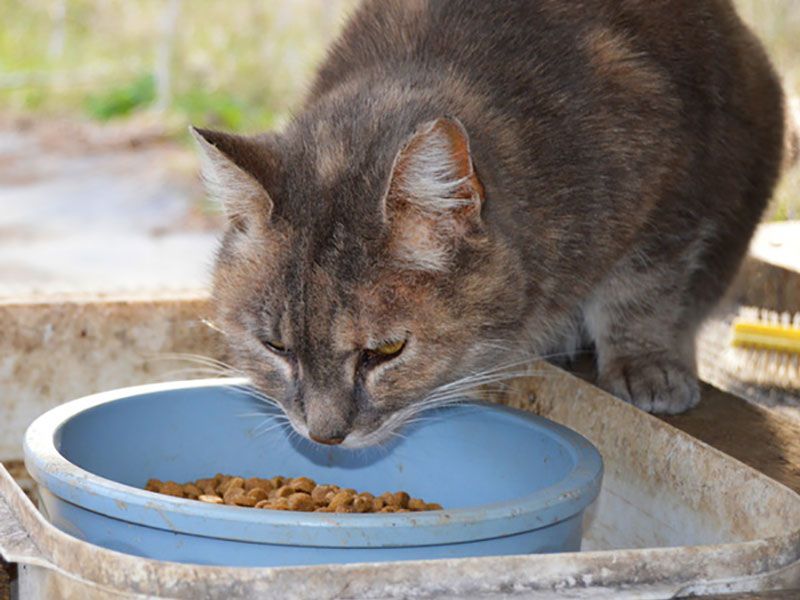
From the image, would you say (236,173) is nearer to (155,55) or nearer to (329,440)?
(329,440)

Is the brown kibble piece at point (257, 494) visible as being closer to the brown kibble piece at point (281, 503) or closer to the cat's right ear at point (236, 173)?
the brown kibble piece at point (281, 503)

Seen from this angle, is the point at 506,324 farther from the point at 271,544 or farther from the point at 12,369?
the point at 12,369

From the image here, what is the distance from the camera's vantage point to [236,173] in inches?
75.8

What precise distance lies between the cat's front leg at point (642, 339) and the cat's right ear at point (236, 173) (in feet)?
2.72

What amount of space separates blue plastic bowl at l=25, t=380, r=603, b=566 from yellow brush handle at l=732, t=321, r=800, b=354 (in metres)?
0.99

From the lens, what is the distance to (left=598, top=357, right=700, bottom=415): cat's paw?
2.48m

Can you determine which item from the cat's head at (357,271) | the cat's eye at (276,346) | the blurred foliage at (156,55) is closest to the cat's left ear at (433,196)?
the cat's head at (357,271)

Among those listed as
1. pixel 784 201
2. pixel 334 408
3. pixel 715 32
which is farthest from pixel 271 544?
pixel 784 201

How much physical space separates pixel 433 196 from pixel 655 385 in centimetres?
82

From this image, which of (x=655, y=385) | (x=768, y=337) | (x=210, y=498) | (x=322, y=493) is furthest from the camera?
(x=768, y=337)

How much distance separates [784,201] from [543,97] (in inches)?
67.8

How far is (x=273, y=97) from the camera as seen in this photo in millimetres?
7477

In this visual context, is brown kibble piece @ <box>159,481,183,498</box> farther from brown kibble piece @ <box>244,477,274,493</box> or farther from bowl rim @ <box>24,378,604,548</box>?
bowl rim @ <box>24,378,604,548</box>

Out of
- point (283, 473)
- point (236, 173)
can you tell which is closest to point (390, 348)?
point (236, 173)
